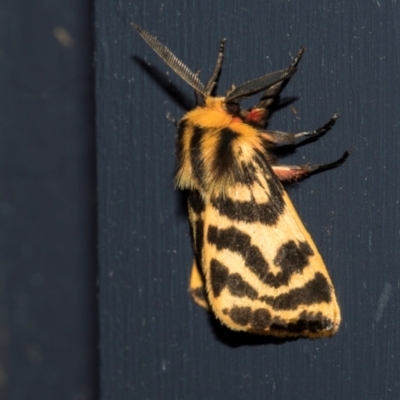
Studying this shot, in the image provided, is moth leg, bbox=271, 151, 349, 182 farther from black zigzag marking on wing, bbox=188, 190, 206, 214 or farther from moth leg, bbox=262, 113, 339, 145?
black zigzag marking on wing, bbox=188, 190, 206, 214

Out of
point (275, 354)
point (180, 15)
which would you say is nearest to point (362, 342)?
point (275, 354)

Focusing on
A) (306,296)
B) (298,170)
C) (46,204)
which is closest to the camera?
(306,296)

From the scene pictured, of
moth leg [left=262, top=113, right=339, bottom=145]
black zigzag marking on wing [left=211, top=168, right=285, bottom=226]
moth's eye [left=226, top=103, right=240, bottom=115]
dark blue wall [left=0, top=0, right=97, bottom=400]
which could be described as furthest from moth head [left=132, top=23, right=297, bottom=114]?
dark blue wall [left=0, top=0, right=97, bottom=400]

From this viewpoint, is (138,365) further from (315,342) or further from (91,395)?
(91,395)

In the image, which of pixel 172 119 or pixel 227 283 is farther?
pixel 172 119

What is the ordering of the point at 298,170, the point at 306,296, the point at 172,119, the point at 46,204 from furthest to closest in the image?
1. the point at 46,204
2. the point at 172,119
3. the point at 298,170
4. the point at 306,296

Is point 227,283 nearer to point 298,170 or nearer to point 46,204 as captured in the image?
point 298,170

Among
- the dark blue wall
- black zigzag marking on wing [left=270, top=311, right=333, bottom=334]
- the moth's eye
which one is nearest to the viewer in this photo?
black zigzag marking on wing [left=270, top=311, right=333, bottom=334]

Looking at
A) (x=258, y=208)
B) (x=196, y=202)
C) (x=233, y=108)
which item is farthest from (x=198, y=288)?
(x=233, y=108)
